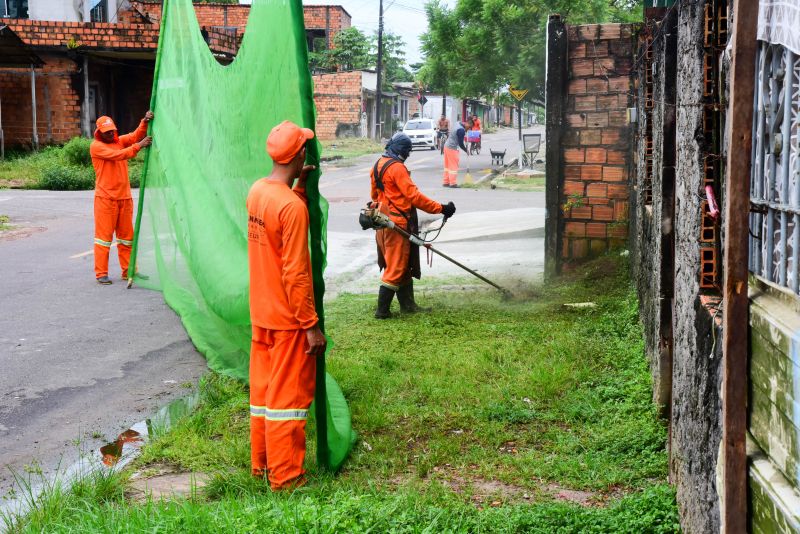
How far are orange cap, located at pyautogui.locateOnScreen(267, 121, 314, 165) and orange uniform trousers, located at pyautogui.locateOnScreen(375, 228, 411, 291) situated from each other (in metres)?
3.89

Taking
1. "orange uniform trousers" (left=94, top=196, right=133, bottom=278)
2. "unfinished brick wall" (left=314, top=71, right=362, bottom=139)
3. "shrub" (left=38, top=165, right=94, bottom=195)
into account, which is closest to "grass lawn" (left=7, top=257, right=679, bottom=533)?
"orange uniform trousers" (left=94, top=196, right=133, bottom=278)

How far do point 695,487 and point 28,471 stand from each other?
3242mm

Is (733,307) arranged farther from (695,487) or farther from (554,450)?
(554,450)

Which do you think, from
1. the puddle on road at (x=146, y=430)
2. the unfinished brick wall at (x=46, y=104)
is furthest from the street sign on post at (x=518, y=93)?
the puddle on road at (x=146, y=430)

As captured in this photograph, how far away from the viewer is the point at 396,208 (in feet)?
27.1

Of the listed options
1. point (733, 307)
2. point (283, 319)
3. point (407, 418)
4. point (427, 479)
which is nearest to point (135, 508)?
point (283, 319)

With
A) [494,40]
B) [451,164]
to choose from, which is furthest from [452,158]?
[494,40]

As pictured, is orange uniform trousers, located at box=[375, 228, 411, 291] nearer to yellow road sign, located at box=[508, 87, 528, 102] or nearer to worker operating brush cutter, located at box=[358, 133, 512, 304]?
worker operating brush cutter, located at box=[358, 133, 512, 304]

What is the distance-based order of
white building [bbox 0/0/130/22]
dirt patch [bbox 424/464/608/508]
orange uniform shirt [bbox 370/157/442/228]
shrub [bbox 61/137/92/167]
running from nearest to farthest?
dirt patch [bbox 424/464/608/508] → orange uniform shirt [bbox 370/157/442/228] → shrub [bbox 61/137/92/167] → white building [bbox 0/0/130/22]

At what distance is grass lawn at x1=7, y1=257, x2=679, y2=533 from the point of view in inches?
143

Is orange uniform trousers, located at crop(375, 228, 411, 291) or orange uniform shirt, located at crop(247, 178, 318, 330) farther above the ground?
orange uniform shirt, located at crop(247, 178, 318, 330)

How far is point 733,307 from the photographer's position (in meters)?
2.38

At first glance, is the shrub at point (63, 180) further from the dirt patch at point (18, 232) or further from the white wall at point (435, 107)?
the white wall at point (435, 107)

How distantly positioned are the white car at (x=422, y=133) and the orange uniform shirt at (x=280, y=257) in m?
37.7
